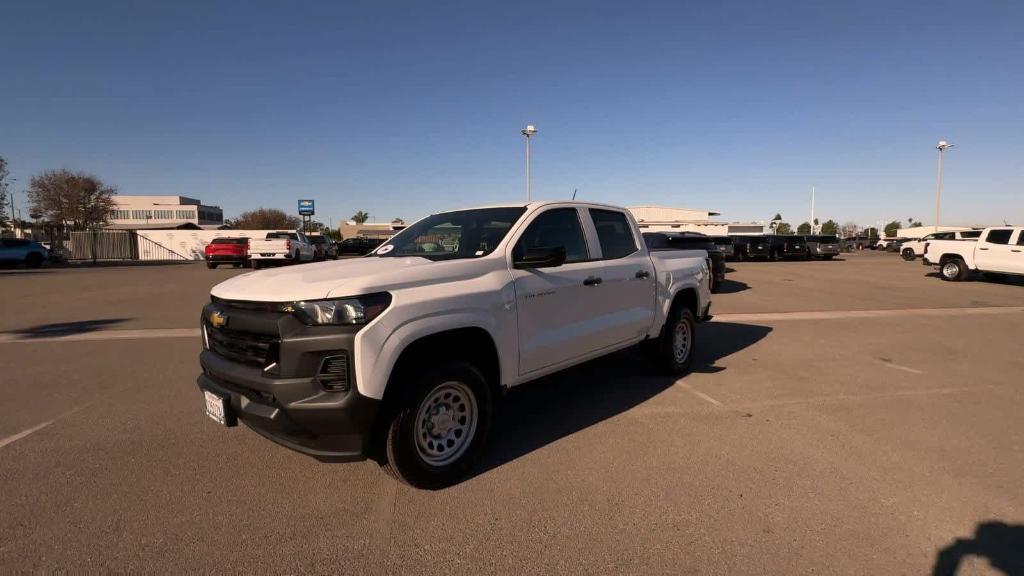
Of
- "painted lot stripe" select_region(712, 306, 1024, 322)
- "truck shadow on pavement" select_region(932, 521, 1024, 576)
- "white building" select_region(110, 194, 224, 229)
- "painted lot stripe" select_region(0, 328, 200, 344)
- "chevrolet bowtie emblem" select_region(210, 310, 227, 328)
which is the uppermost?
"white building" select_region(110, 194, 224, 229)

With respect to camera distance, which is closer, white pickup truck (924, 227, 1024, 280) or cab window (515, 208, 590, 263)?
cab window (515, 208, 590, 263)

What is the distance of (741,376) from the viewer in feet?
19.1

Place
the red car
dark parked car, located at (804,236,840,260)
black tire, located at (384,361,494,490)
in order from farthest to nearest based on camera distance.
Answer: dark parked car, located at (804,236,840,260)
the red car
black tire, located at (384,361,494,490)

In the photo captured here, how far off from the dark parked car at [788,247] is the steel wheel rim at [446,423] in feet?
103

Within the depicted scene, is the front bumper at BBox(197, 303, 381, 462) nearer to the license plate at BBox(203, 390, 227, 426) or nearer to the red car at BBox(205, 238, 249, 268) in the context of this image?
the license plate at BBox(203, 390, 227, 426)

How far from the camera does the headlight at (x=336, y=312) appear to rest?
2.79m

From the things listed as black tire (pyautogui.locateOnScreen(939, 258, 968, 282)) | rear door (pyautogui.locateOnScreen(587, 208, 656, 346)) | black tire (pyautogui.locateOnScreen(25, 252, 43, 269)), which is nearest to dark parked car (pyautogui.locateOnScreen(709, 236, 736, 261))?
black tire (pyautogui.locateOnScreen(939, 258, 968, 282))

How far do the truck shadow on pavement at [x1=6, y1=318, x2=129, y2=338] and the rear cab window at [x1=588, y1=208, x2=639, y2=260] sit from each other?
8.73 meters

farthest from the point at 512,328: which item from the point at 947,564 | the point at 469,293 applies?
the point at 947,564

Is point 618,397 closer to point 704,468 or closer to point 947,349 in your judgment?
point 704,468

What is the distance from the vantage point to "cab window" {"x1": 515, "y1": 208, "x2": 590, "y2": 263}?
13.2ft

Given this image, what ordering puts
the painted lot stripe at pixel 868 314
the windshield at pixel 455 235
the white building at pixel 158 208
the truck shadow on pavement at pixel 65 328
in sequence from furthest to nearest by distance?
the white building at pixel 158 208 < the painted lot stripe at pixel 868 314 < the truck shadow on pavement at pixel 65 328 < the windshield at pixel 455 235

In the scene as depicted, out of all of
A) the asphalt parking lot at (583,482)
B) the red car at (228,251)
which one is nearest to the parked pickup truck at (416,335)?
the asphalt parking lot at (583,482)

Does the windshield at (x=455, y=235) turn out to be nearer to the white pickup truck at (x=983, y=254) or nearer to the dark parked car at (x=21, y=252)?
the white pickup truck at (x=983, y=254)
